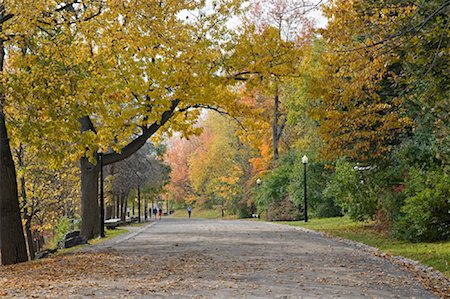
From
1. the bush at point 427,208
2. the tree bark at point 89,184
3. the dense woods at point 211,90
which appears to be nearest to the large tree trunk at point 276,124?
the dense woods at point 211,90

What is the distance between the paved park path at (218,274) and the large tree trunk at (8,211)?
4.31 feet

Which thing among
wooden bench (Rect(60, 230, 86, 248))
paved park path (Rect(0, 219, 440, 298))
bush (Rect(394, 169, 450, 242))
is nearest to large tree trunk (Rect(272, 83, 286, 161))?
wooden bench (Rect(60, 230, 86, 248))

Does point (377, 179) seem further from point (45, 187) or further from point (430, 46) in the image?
point (45, 187)

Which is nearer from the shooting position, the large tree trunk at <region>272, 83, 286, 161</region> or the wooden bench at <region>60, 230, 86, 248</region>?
the wooden bench at <region>60, 230, 86, 248</region>

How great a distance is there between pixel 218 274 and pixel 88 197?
11347 millimetres

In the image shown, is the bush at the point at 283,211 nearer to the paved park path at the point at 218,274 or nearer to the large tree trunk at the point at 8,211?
the paved park path at the point at 218,274

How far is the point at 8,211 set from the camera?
1422 centimetres

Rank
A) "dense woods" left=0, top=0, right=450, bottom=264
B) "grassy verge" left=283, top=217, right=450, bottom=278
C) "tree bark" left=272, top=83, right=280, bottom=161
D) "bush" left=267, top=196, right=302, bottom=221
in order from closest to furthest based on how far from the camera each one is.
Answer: "dense woods" left=0, top=0, right=450, bottom=264 → "grassy verge" left=283, top=217, right=450, bottom=278 → "bush" left=267, top=196, right=302, bottom=221 → "tree bark" left=272, top=83, right=280, bottom=161

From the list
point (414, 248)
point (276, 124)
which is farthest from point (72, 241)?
point (276, 124)

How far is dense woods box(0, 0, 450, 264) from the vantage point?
10.4 m

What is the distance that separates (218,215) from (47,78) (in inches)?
2165

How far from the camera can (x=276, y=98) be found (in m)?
40.5

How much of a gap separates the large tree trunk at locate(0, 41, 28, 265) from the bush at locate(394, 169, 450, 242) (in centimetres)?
966

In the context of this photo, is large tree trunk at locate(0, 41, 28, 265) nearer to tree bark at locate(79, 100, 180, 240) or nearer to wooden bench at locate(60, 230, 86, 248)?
wooden bench at locate(60, 230, 86, 248)
